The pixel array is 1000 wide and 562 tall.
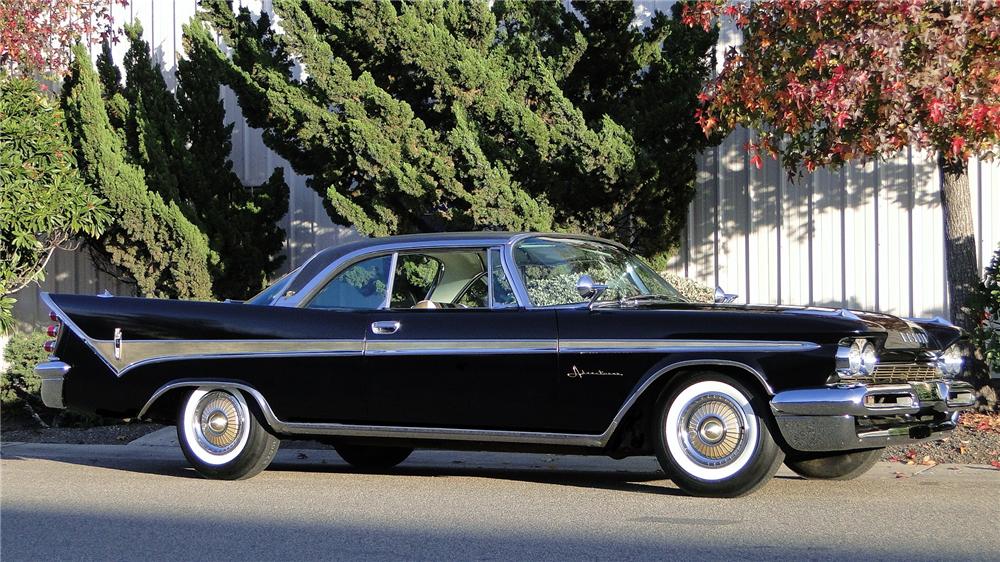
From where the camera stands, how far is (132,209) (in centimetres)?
1210

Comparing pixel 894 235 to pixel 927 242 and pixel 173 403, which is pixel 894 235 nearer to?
pixel 927 242

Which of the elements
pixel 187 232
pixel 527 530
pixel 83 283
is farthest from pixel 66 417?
pixel 527 530

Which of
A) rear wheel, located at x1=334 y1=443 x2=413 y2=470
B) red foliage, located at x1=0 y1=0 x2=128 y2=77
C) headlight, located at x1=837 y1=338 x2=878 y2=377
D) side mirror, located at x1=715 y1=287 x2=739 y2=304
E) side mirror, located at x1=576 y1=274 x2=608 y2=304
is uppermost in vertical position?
red foliage, located at x1=0 y1=0 x2=128 y2=77

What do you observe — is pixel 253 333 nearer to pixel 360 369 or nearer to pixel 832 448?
pixel 360 369

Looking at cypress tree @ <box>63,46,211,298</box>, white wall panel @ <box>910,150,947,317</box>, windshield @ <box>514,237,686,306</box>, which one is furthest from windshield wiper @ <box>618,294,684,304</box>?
cypress tree @ <box>63,46,211,298</box>

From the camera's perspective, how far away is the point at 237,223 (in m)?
13.0

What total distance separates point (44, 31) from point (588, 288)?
849 centimetres

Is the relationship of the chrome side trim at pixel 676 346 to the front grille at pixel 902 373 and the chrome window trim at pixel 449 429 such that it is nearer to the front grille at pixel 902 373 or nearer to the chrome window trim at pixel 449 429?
the chrome window trim at pixel 449 429

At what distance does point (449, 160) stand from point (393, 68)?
1386mm

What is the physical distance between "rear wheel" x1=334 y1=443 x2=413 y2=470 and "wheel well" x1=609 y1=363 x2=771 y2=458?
217 centimetres

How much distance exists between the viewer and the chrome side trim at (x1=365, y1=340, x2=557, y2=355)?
6.83m

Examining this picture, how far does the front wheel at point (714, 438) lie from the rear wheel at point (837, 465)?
81 centimetres

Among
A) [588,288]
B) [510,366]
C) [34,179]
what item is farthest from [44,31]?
[588,288]

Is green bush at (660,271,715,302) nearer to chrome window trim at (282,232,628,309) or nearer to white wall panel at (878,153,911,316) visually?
white wall panel at (878,153,911,316)
